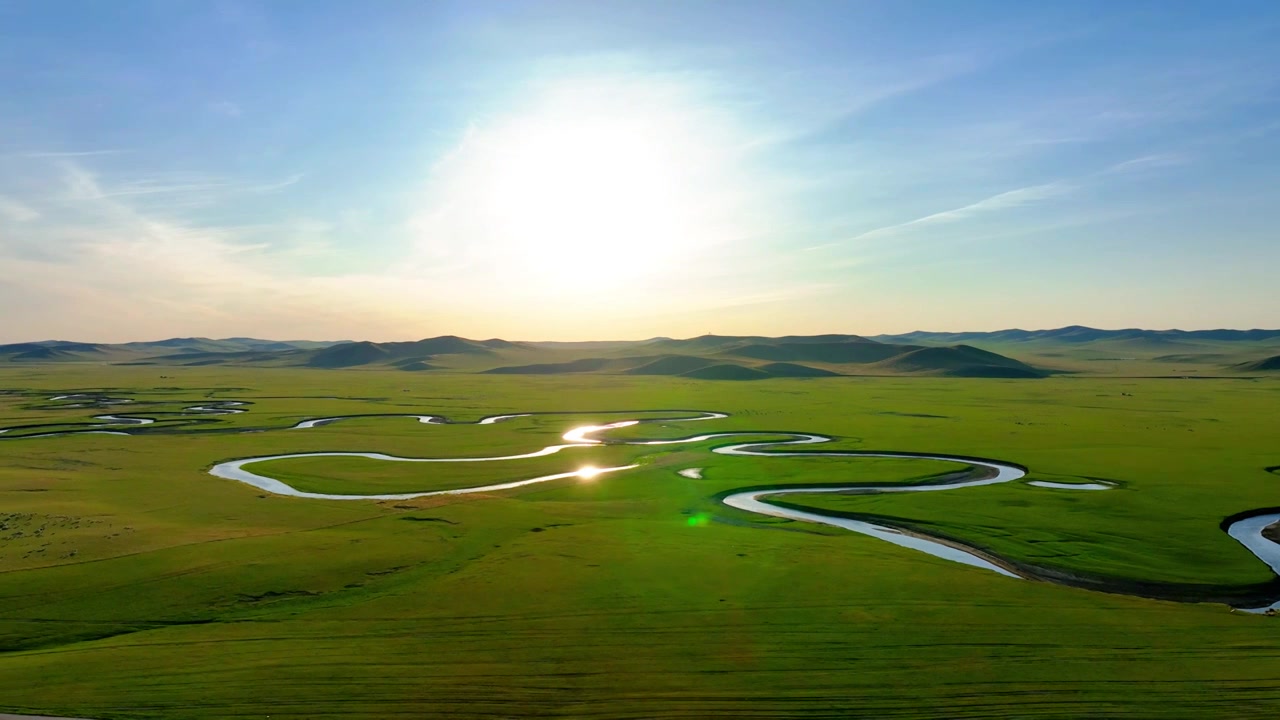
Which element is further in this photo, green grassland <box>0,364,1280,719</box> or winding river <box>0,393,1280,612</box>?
winding river <box>0,393,1280,612</box>

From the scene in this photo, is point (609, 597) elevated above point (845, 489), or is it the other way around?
point (609, 597)

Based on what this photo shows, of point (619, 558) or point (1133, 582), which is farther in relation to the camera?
point (619, 558)

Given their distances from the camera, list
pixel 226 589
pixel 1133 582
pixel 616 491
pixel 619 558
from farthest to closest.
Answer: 1. pixel 616 491
2. pixel 619 558
3. pixel 1133 582
4. pixel 226 589

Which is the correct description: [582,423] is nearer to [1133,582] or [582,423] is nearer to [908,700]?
[1133,582]

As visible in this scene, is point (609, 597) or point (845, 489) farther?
point (845, 489)

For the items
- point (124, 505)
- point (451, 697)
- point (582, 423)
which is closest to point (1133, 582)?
point (451, 697)
